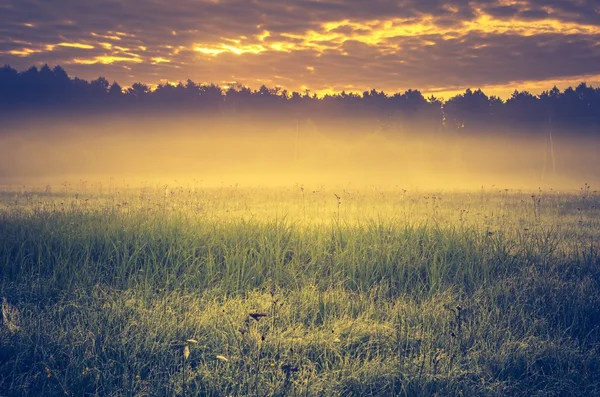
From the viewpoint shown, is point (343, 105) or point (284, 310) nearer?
point (284, 310)

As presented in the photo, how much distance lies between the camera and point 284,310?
559cm

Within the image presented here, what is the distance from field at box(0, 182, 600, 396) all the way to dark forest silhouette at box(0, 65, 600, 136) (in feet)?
220

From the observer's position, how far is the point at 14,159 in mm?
79625

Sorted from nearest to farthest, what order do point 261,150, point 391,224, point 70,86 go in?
point 391,224 < point 70,86 < point 261,150

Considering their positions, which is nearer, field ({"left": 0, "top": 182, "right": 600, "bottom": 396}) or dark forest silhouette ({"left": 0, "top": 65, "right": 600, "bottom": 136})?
field ({"left": 0, "top": 182, "right": 600, "bottom": 396})

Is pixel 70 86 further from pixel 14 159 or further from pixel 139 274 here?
pixel 139 274

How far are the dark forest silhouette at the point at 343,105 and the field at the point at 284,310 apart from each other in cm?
6694

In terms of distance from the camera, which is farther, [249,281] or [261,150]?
[261,150]

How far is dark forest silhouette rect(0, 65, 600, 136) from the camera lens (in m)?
68.2

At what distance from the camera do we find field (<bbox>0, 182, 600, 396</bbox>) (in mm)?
4094

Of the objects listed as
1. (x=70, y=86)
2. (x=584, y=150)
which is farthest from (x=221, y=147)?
(x=584, y=150)

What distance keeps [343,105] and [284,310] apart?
7425cm

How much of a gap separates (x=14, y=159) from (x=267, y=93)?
41.1m

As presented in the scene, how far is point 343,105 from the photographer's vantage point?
7788 cm
